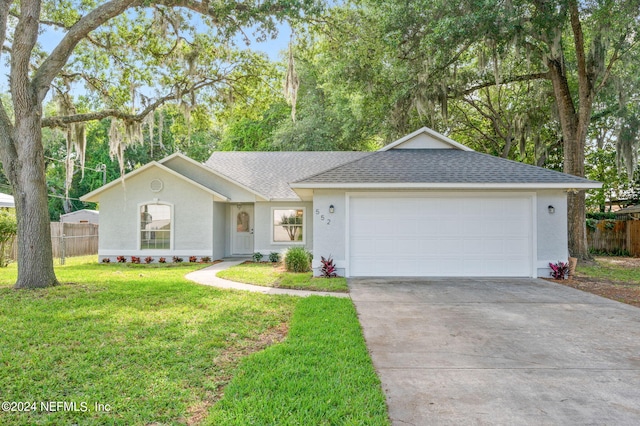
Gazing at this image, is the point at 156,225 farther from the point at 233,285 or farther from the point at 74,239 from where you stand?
the point at 233,285

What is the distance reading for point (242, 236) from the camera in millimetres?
14969

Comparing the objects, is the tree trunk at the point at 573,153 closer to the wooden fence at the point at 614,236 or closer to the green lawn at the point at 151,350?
the wooden fence at the point at 614,236

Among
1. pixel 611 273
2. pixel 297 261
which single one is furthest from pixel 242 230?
pixel 611 273

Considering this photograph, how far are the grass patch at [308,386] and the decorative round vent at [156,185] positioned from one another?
10370 millimetres

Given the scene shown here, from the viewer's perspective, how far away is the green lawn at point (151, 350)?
9.42 ft

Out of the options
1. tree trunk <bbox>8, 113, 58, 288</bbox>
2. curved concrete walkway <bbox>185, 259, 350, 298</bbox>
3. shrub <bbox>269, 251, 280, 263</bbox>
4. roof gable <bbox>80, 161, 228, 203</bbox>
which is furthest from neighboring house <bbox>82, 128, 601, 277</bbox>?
tree trunk <bbox>8, 113, 58, 288</bbox>

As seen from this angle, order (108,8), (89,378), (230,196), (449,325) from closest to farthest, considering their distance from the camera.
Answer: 1. (89,378)
2. (449,325)
3. (108,8)
4. (230,196)

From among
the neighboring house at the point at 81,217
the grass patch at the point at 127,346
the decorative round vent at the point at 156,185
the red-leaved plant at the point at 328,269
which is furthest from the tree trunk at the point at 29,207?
the neighboring house at the point at 81,217

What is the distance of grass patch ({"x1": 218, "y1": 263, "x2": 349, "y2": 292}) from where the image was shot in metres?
7.94

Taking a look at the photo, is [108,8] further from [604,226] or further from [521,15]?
[604,226]

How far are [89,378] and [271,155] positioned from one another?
46.7ft

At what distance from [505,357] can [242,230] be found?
1220cm

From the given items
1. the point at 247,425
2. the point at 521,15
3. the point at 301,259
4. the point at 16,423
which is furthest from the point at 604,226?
the point at 16,423

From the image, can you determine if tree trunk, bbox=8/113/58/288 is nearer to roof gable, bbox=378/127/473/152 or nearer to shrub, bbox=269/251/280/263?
shrub, bbox=269/251/280/263
